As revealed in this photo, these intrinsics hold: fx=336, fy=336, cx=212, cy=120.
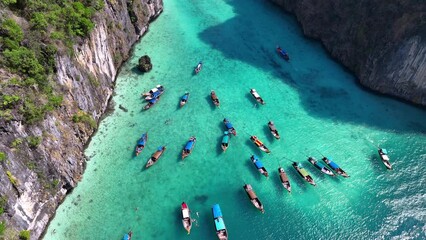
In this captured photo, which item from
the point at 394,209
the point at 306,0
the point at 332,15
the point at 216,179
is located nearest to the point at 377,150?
the point at 394,209

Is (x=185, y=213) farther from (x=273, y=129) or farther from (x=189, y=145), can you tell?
(x=273, y=129)

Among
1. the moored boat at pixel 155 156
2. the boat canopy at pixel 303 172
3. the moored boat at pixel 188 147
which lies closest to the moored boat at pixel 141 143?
the moored boat at pixel 155 156

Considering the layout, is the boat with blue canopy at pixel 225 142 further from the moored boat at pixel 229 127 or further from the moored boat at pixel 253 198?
the moored boat at pixel 253 198

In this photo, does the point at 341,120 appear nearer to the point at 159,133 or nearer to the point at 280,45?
the point at 280,45

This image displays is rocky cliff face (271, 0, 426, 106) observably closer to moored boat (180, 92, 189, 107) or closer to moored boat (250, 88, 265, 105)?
moored boat (250, 88, 265, 105)

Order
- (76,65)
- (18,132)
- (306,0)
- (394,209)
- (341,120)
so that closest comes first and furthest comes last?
(18,132), (394,209), (76,65), (341,120), (306,0)
